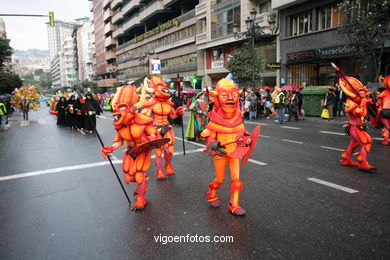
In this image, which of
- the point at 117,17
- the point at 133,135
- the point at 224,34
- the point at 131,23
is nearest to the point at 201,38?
the point at 224,34

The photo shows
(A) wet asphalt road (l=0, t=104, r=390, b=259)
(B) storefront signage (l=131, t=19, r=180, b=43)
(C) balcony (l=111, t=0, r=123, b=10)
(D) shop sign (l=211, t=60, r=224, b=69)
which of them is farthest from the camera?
(C) balcony (l=111, t=0, r=123, b=10)

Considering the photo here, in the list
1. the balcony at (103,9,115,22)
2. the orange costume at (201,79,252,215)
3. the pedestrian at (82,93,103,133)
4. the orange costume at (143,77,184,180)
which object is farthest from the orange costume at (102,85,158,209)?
the balcony at (103,9,115,22)

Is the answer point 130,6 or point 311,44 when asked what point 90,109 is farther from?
point 130,6

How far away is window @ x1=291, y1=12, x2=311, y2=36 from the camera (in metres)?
23.3

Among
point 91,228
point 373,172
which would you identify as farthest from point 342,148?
point 91,228

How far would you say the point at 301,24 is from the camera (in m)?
24.0

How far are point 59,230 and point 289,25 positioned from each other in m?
24.7

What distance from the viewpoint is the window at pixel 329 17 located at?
20688mm

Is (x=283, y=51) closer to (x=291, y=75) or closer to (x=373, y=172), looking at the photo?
(x=291, y=75)

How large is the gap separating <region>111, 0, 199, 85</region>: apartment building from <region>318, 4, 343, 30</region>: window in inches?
745

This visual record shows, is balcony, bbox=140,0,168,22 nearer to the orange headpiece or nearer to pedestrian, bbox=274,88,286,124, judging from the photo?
pedestrian, bbox=274,88,286,124

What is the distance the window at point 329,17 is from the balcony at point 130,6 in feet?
135

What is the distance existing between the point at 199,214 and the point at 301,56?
21640 millimetres

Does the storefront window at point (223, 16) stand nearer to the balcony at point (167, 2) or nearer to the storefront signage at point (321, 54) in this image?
the storefront signage at point (321, 54)
